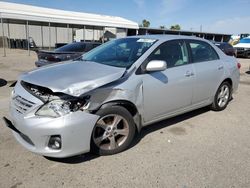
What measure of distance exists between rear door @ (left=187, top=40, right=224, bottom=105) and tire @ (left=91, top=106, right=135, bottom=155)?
1.68 meters

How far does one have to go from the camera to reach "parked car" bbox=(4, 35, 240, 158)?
2.78 meters

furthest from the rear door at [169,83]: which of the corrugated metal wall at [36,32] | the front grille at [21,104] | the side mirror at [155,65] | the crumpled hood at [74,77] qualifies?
the corrugated metal wall at [36,32]

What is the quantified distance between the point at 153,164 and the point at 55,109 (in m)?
1.44

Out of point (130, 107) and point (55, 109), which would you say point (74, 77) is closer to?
point (55, 109)

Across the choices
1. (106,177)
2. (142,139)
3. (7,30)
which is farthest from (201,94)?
(7,30)

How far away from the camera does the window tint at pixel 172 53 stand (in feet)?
12.6

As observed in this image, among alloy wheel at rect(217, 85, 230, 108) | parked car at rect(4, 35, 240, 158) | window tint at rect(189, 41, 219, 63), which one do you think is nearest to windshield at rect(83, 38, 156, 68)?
parked car at rect(4, 35, 240, 158)

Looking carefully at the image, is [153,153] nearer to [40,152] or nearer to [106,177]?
[106,177]

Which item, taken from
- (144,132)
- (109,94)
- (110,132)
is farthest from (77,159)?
(144,132)

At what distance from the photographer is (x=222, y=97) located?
5328 mm

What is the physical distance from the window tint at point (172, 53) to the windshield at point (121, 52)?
18cm

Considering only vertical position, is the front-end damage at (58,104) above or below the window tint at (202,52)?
below

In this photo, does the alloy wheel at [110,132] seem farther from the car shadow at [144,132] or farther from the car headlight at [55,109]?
the car headlight at [55,109]

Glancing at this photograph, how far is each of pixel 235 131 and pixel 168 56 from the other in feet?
6.03
